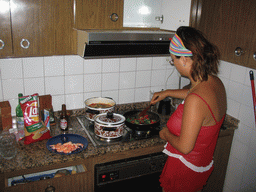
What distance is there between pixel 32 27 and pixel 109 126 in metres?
0.83

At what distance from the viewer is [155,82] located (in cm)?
250

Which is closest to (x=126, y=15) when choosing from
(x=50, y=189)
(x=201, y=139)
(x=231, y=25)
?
(x=231, y=25)

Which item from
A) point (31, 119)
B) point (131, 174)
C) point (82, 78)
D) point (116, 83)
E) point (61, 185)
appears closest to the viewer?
point (61, 185)

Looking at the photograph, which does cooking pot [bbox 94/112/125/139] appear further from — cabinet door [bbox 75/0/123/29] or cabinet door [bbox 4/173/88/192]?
cabinet door [bbox 75/0/123/29]

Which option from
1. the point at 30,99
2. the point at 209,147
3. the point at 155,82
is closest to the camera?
the point at 209,147

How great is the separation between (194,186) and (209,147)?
0.28 metres

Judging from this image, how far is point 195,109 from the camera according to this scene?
4.33 feet

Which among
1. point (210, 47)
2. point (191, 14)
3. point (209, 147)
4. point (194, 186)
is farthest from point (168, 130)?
point (191, 14)

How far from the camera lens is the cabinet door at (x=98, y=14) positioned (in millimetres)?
1724

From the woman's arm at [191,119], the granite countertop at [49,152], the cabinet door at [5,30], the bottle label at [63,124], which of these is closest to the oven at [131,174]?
the granite countertop at [49,152]

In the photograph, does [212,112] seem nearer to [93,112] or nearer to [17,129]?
[93,112]

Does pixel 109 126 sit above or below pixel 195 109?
below

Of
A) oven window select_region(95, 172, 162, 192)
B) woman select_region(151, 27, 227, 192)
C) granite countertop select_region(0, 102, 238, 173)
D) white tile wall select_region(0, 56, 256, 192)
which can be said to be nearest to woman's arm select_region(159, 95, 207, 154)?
woman select_region(151, 27, 227, 192)

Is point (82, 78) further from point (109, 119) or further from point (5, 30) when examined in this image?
point (5, 30)
